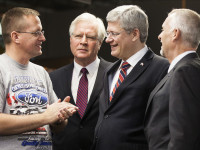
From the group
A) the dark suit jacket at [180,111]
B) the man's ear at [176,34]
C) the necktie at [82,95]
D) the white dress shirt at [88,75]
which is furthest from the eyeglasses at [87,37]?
the dark suit jacket at [180,111]

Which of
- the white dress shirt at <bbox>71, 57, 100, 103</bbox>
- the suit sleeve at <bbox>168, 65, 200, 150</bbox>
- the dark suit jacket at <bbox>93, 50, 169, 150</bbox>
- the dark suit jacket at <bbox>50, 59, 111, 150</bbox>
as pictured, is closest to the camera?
the suit sleeve at <bbox>168, 65, 200, 150</bbox>

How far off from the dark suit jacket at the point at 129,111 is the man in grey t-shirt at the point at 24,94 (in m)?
0.30

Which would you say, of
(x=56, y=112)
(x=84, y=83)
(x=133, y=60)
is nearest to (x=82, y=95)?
(x=84, y=83)

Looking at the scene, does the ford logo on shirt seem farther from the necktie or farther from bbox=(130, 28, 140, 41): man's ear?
bbox=(130, 28, 140, 41): man's ear

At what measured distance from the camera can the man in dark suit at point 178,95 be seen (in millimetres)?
1966

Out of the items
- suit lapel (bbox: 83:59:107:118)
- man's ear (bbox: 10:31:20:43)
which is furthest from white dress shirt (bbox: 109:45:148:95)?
man's ear (bbox: 10:31:20:43)

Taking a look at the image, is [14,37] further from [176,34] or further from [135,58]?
[176,34]

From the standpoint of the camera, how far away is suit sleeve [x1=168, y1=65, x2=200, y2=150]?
76.8 inches

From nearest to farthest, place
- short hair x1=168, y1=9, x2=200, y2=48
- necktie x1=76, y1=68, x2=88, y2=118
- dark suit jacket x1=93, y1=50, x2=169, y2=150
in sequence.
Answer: short hair x1=168, y1=9, x2=200, y2=48 < dark suit jacket x1=93, y1=50, x2=169, y2=150 < necktie x1=76, y1=68, x2=88, y2=118

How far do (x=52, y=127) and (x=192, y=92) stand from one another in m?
1.21

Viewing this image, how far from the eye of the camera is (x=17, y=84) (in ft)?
8.01

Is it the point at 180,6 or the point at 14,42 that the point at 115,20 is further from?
the point at 180,6

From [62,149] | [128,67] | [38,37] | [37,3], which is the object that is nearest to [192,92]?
[128,67]

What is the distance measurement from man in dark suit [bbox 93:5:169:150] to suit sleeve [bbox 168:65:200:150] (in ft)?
1.82
